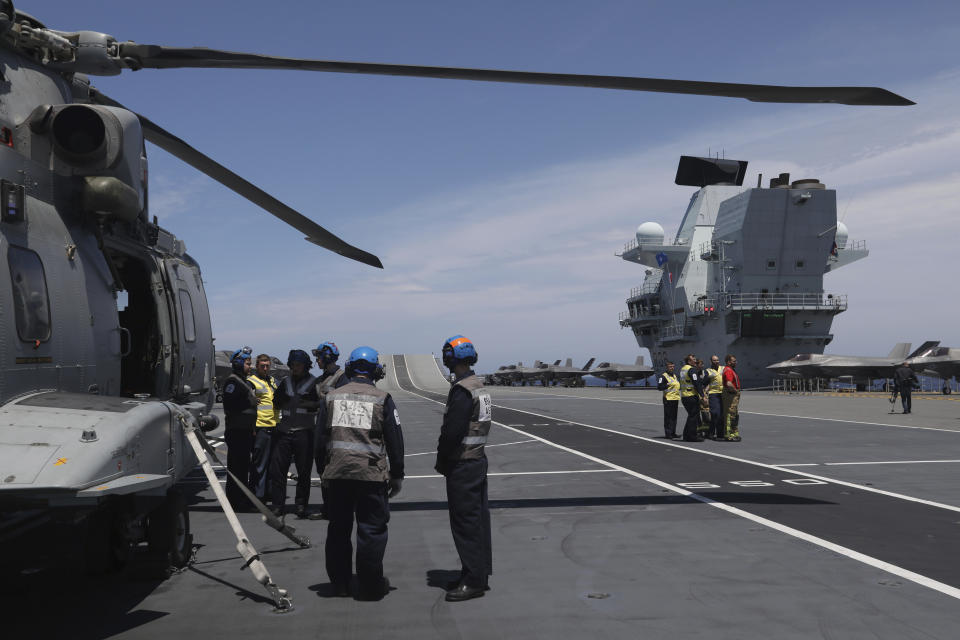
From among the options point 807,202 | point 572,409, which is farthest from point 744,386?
point 572,409

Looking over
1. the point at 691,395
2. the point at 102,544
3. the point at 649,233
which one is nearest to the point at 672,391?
the point at 691,395

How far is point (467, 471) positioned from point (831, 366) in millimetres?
54953

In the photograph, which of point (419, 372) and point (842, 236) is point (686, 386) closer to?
point (842, 236)

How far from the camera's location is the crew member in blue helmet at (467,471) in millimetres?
5984

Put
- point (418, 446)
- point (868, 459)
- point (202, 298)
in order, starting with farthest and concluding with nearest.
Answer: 1. point (418, 446)
2. point (868, 459)
3. point (202, 298)

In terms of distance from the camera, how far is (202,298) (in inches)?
437

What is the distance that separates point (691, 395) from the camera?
1812cm

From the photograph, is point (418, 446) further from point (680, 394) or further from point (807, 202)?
point (807, 202)

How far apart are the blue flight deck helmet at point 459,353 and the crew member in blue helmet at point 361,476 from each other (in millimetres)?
631

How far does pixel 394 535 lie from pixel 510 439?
37.4 feet

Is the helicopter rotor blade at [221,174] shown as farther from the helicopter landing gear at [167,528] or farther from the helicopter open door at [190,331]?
the helicopter landing gear at [167,528]

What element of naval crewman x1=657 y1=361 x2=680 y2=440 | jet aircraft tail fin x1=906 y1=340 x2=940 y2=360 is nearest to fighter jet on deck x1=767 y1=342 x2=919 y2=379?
jet aircraft tail fin x1=906 y1=340 x2=940 y2=360

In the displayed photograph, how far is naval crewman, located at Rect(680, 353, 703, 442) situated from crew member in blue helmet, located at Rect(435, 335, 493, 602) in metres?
12.8

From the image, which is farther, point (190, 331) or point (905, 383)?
point (905, 383)
